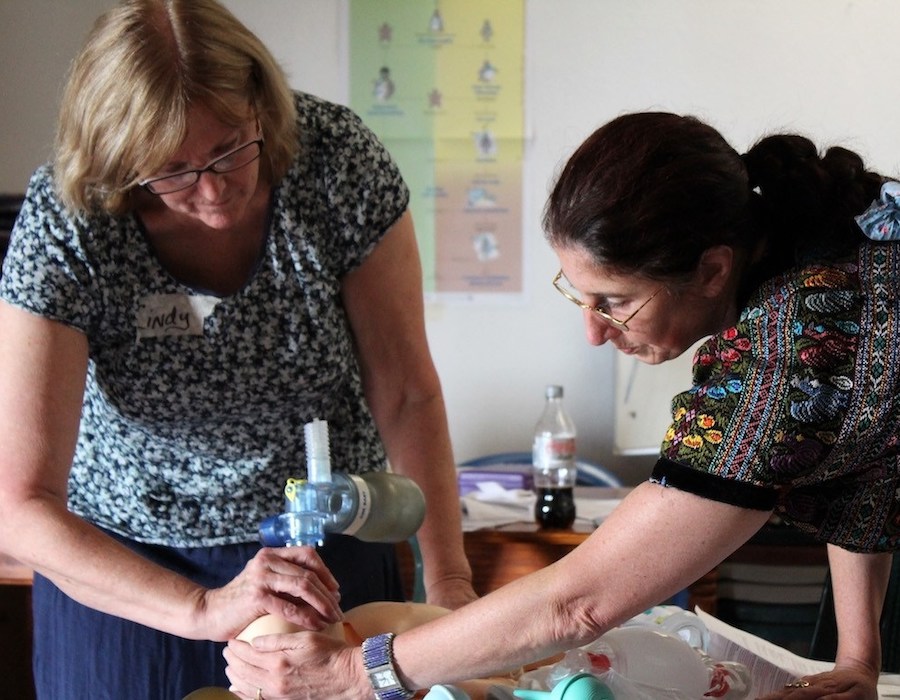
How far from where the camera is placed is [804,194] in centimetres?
110

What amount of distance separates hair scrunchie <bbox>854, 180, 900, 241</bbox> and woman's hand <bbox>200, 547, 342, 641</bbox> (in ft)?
2.28

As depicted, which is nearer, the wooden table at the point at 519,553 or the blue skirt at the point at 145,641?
the blue skirt at the point at 145,641

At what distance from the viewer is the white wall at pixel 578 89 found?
3328 mm

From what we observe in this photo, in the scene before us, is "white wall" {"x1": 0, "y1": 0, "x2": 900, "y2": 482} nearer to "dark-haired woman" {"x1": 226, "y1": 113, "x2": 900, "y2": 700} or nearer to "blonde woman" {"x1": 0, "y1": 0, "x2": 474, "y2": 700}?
"blonde woman" {"x1": 0, "y1": 0, "x2": 474, "y2": 700}

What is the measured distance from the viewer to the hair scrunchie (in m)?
1.04

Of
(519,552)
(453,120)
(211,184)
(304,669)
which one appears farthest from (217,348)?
(453,120)

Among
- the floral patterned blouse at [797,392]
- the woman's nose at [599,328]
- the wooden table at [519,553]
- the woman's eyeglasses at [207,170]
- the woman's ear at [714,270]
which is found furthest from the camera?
the wooden table at [519,553]

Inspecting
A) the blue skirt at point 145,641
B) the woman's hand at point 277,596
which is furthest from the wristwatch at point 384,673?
the blue skirt at point 145,641

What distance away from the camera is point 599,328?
1.19 metres

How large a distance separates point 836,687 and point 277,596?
0.66 m

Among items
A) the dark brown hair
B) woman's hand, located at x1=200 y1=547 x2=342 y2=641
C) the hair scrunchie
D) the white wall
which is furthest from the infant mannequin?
the white wall

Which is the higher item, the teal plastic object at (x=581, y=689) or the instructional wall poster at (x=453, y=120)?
the instructional wall poster at (x=453, y=120)

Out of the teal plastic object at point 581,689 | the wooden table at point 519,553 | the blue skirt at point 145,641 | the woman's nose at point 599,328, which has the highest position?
the woman's nose at point 599,328

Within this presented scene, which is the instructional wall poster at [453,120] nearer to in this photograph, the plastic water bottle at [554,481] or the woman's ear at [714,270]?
the plastic water bottle at [554,481]
